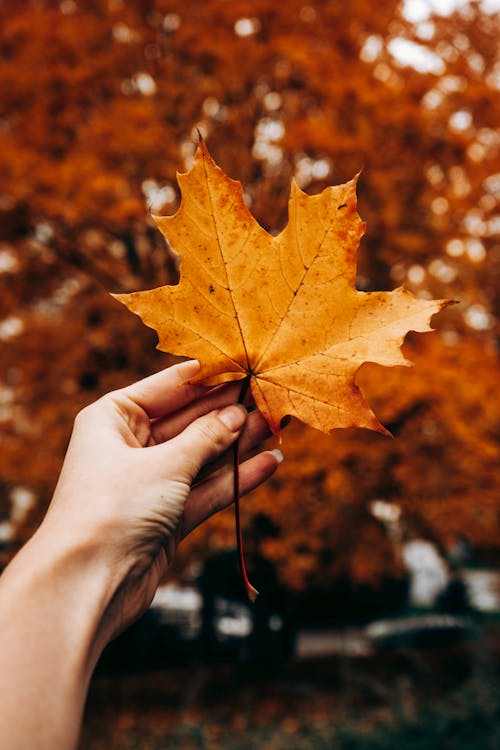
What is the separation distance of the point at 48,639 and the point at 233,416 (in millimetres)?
567

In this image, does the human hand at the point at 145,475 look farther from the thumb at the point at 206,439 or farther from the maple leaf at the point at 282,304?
the maple leaf at the point at 282,304

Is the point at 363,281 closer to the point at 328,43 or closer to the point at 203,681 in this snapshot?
the point at 328,43

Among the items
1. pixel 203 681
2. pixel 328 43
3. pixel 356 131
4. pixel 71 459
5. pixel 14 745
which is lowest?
pixel 203 681

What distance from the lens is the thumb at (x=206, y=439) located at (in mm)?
1226

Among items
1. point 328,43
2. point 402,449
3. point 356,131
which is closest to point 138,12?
point 328,43

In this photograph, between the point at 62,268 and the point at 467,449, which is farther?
the point at 62,268

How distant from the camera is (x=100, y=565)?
106 cm

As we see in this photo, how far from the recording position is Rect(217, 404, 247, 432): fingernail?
1.29m

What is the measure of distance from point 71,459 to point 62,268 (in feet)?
15.0

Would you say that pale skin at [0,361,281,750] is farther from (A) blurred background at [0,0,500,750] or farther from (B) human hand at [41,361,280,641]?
(A) blurred background at [0,0,500,750]

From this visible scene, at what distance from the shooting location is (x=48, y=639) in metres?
0.90

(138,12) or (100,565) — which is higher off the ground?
(138,12)

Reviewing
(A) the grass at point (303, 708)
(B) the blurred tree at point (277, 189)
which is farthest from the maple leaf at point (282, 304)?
(A) the grass at point (303, 708)

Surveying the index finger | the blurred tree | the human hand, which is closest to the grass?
the blurred tree
